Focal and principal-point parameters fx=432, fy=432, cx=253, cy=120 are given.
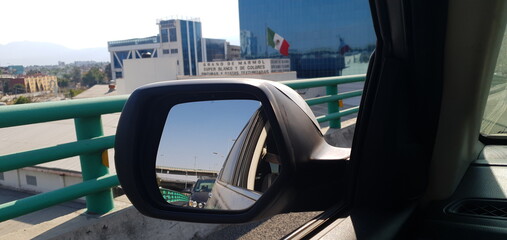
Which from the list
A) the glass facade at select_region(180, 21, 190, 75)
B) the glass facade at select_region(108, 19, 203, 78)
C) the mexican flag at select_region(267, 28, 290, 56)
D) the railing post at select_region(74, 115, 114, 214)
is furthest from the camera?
the glass facade at select_region(180, 21, 190, 75)

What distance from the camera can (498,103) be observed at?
1.72 m

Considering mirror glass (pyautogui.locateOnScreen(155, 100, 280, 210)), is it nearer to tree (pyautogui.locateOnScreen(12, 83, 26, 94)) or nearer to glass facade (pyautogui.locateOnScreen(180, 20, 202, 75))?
tree (pyautogui.locateOnScreen(12, 83, 26, 94))

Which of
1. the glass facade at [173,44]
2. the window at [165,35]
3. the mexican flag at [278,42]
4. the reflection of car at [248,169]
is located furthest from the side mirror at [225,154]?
the window at [165,35]

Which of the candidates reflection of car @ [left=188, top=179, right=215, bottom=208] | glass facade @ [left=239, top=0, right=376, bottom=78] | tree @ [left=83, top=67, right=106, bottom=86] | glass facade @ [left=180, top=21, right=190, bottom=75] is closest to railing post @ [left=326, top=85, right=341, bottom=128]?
reflection of car @ [left=188, top=179, right=215, bottom=208]

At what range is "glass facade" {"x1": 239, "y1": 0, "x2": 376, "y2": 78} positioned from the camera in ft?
192

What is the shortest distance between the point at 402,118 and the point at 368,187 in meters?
0.26

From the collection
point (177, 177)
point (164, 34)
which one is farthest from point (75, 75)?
point (177, 177)

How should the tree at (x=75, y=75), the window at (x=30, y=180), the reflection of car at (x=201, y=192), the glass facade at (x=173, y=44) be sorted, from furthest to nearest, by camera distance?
1. the tree at (x=75, y=75)
2. the glass facade at (x=173, y=44)
3. the window at (x=30, y=180)
4. the reflection of car at (x=201, y=192)

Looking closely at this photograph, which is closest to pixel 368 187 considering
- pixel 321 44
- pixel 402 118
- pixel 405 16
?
pixel 402 118

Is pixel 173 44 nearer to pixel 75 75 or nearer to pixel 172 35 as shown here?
pixel 172 35

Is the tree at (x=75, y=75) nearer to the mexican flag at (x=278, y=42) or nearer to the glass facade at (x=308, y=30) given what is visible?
the glass facade at (x=308, y=30)

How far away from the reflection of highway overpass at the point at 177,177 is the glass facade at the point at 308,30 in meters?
57.3

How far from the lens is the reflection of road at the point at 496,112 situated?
64.9 inches

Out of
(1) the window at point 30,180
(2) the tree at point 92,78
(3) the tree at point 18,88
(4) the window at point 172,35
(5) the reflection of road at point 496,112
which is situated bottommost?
(2) the tree at point 92,78
